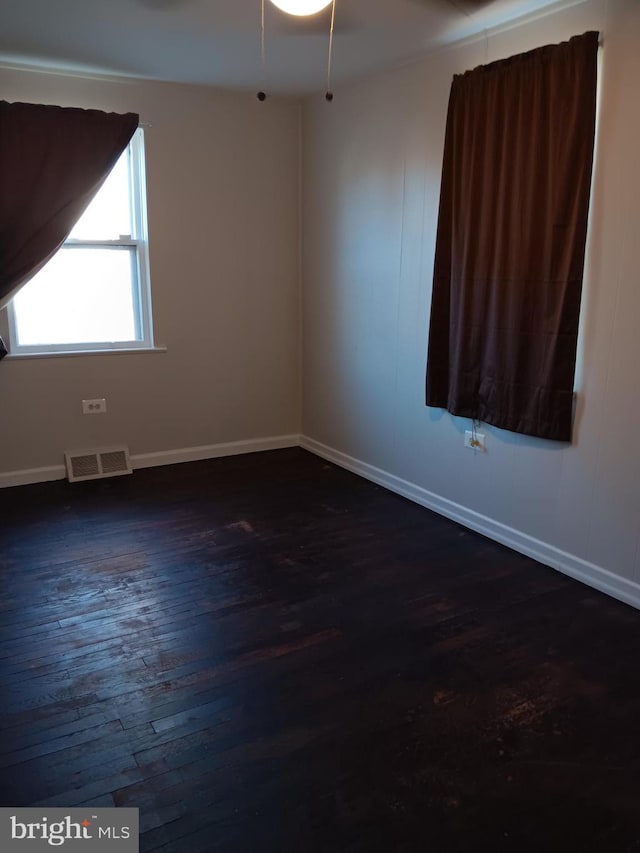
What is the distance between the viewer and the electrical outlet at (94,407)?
14.0 ft

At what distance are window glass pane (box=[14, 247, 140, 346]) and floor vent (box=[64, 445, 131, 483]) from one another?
75 cm

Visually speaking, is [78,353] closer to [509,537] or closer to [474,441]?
[474,441]

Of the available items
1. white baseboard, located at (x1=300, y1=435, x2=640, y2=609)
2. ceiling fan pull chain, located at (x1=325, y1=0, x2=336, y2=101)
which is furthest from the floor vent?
ceiling fan pull chain, located at (x1=325, y1=0, x2=336, y2=101)

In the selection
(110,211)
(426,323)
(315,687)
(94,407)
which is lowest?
(315,687)

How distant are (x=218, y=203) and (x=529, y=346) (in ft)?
8.32

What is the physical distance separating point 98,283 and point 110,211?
475 mm

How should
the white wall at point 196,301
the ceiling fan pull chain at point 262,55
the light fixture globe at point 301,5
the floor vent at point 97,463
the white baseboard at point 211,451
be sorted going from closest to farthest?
the light fixture globe at point 301,5 < the ceiling fan pull chain at point 262,55 < the white wall at point 196,301 < the floor vent at point 97,463 < the white baseboard at point 211,451

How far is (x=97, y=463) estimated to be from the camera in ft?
14.1

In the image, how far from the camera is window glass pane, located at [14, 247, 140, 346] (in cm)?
404

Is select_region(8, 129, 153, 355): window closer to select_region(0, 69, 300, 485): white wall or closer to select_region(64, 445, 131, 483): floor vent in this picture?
select_region(0, 69, 300, 485): white wall

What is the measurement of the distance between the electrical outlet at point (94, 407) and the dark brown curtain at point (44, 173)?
0.65 m

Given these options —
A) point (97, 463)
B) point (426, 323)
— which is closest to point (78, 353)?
point (97, 463)

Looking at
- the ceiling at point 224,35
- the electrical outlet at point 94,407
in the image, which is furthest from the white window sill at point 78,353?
the ceiling at point 224,35

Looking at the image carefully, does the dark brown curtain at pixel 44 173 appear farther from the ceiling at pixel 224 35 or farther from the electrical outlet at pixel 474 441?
the electrical outlet at pixel 474 441
